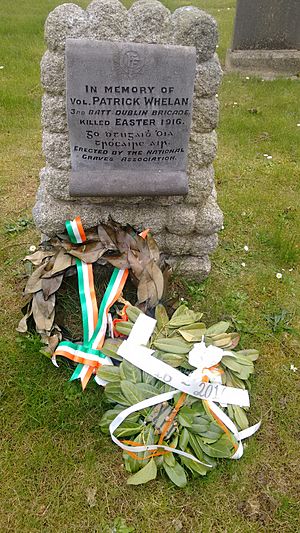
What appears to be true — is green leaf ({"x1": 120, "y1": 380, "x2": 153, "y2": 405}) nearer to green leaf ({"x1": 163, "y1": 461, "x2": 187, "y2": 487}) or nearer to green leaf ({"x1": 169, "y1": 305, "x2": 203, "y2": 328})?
green leaf ({"x1": 163, "y1": 461, "x2": 187, "y2": 487})

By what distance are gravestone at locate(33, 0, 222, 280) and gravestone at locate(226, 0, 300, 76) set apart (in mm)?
4809

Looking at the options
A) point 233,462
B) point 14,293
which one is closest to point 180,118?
point 14,293

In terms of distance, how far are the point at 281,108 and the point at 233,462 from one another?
16.5 ft

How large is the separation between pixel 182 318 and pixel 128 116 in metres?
1.16

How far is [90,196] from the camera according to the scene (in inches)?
110

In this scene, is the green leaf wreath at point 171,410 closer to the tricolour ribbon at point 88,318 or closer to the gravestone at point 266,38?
the tricolour ribbon at point 88,318

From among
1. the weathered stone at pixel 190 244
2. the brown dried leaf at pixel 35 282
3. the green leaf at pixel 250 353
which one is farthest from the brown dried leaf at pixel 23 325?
the green leaf at pixel 250 353

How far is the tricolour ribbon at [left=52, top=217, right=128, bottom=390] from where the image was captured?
2607mm

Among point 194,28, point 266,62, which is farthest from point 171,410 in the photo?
point 266,62

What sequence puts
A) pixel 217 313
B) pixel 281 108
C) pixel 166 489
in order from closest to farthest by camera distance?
1. pixel 166 489
2. pixel 217 313
3. pixel 281 108

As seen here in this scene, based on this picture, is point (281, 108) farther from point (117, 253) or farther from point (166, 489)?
point (166, 489)

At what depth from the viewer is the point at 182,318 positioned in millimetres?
2736

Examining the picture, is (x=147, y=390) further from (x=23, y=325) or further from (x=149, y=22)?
(x=149, y=22)

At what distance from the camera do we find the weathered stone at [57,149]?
2680 millimetres
